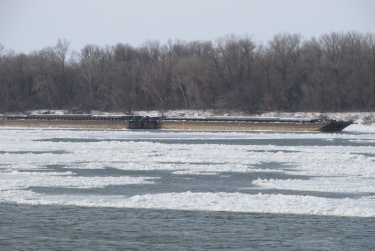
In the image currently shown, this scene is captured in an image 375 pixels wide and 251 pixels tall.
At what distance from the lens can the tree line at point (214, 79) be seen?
302 ft

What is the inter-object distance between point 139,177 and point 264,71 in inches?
2915

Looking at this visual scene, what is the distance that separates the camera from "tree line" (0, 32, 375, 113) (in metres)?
92.1

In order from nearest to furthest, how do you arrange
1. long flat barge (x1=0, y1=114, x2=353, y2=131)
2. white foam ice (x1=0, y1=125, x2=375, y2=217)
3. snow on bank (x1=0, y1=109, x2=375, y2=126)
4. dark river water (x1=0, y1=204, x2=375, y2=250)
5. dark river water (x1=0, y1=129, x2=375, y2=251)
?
dark river water (x1=0, y1=204, x2=375, y2=250), dark river water (x1=0, y1=129, x2=375, y2=251), white foam ice (x1=0, y1=125, x2=375, y2=217), long flat barge (x1=0, y1=114, x2=353, y2=131), snow on bank (x1=0, y1=109, x2=375, y2=126)

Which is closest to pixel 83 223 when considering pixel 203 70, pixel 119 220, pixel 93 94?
pixel 119 220

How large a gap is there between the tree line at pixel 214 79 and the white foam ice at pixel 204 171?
44.0 m

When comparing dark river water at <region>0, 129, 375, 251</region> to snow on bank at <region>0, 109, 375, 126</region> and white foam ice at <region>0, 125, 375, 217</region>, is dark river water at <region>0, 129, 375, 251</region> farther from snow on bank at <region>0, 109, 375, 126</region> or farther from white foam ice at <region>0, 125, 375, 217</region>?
snow on bank at <region>0, 109, 375, 126</region>

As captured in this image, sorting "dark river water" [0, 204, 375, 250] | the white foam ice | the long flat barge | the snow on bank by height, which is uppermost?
the snow on bank

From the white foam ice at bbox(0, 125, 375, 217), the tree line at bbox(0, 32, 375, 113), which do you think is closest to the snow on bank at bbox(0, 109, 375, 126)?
the tree line at bbox(0, 32, 375, 113)

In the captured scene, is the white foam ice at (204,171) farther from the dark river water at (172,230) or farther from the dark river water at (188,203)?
the dark river water at (172,230)

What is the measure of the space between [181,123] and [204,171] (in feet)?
145

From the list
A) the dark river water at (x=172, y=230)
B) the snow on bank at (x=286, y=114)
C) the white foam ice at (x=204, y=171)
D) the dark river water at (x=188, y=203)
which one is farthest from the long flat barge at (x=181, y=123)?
the dark river water at (x=172, y=230)

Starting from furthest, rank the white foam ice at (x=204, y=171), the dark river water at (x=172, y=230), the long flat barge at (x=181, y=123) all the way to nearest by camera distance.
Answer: the long flat barge at (x=181, y=123), the white foam ice at (x=204, y=171), the dark river water at (x=172, y=230)

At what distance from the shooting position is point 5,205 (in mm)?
21656

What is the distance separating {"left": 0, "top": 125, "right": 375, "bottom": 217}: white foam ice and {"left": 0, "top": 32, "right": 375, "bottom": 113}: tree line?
144 ft
